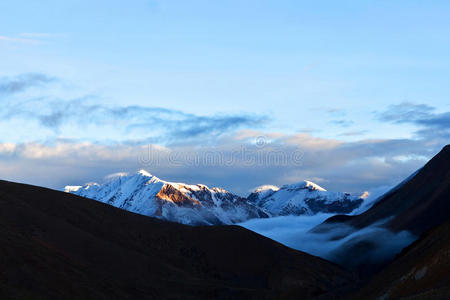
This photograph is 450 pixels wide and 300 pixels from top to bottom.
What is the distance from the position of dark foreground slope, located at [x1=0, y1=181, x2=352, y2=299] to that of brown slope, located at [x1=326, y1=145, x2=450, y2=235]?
40884mm

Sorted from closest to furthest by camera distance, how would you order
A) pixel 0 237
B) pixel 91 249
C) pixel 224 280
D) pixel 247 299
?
pixel 0 237, pixel 247 299, pixel 91 249, pixel 224 280

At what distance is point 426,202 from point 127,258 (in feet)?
364

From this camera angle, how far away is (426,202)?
17600 cm

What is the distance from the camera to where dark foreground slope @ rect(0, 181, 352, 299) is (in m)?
73.4

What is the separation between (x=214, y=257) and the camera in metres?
122

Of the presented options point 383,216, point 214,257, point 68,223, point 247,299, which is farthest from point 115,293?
point 383,216

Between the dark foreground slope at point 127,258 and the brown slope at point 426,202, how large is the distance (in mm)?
40884

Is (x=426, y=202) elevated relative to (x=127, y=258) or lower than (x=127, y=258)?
elevated

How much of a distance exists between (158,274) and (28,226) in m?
24.3

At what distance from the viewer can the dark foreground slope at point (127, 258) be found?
7344cm

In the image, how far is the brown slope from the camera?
16662cm

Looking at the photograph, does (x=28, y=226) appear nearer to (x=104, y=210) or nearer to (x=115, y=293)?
(x=115, y=293)

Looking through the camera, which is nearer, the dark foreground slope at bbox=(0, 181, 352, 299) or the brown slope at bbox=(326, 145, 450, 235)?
the dark foreground slope at bbox=(0, 181, 352, 299)

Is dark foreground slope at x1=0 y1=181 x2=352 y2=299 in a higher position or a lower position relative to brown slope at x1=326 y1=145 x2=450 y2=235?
lower
